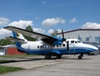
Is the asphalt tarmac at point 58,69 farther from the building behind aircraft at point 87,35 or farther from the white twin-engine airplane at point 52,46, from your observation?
the building behind aircraft at point 87,35

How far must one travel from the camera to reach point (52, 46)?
108 ft

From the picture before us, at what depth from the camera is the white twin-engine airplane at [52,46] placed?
3060 cm

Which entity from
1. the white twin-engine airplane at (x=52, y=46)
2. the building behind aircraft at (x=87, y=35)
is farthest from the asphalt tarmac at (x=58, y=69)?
the building behind aircraft at (x=87, y=35)

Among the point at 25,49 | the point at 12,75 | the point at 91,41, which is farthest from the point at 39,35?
the point at 91,41

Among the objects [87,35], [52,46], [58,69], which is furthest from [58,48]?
[87,35]

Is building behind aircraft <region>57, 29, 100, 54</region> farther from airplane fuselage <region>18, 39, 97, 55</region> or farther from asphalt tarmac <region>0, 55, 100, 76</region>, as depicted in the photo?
asphalt tarmac <region>0, 55, 100, 76</region>

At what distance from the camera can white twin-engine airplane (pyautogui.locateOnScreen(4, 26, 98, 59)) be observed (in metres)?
30.6

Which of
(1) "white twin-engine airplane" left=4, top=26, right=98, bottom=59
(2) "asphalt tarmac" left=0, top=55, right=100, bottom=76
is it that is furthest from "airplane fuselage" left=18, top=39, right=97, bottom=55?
(2) "asphalt tarmac" left=0, top=55, right=100, bottom=76

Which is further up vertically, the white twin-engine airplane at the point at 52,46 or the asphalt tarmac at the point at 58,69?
the white twin-engine airplane at the point at 52,46

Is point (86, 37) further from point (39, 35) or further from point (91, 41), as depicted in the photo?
point (39, 35)

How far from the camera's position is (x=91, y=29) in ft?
243

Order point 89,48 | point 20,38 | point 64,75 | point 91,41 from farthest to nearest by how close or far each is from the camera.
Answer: point 91,41
point 20,38
point 89,48
point 64,75

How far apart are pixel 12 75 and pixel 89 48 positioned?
18.8 metres

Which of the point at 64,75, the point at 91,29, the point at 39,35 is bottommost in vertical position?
the point at 64,75
